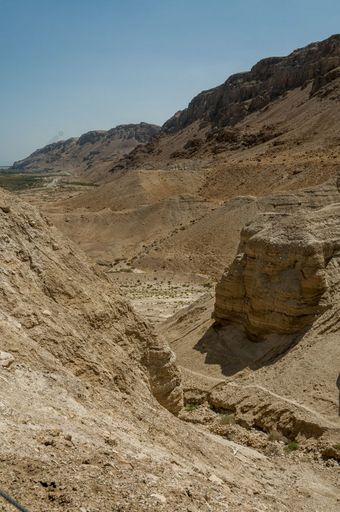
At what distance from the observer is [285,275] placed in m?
13.5

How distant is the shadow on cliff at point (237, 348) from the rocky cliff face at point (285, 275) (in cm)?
24

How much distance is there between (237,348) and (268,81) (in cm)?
9220

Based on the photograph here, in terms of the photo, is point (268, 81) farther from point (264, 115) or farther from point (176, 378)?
point (176, 378)

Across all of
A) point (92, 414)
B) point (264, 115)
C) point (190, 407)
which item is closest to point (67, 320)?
point (92, 414)

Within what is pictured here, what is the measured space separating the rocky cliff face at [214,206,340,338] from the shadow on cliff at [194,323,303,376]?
0.79 feet

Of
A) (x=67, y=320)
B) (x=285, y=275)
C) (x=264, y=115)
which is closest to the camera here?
(x=67, y=320)

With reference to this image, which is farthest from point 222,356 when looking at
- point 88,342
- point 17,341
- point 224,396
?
point 17,341

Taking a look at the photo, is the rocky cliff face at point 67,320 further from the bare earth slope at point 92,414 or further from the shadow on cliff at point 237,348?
the shadow on cliff at point 237,348

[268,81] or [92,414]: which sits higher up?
[268,81]

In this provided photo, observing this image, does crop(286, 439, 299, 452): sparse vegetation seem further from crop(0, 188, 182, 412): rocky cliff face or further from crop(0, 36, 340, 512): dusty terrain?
crop(0, 188, 182, 412): rocky cliff face

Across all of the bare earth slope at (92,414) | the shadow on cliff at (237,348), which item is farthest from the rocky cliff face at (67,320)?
the shadow on cliff at (237,348)

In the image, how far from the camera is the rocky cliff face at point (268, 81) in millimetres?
85262

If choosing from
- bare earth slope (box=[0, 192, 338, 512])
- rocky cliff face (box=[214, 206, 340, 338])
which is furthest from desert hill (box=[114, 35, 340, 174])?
bare earth slope (box=[0, 192, 338, 512])

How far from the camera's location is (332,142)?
5597 centimetres
